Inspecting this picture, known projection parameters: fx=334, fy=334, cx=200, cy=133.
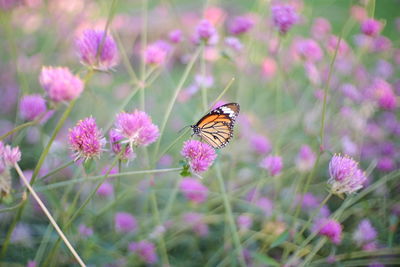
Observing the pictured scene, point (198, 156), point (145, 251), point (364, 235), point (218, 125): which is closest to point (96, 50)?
point (198, 156)

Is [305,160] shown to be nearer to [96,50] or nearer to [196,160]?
[196,160]

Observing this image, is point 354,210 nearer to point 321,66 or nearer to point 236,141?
point 236,141

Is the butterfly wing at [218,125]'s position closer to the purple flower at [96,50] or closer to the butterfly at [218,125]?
the butterfly at [218,125]

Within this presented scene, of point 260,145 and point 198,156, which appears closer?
point 198,156

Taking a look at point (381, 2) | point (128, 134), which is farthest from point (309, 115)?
point (381, 2)

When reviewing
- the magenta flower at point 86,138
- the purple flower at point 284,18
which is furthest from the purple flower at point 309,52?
the magenta flower at point 86,138

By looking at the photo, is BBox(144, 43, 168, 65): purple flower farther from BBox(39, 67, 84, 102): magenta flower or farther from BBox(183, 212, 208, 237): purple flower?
BBox(183, 212, 208, 237): purple flower

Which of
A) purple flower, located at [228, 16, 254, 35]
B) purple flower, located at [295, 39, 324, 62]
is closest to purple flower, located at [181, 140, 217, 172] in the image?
purple flower, located at [228, 16, 254, 35]

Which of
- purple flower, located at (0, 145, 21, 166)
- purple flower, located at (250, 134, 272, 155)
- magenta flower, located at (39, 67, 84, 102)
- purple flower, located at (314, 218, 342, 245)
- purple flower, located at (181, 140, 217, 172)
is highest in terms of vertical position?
magenta flower, located at (39, 67, 84, 102)
